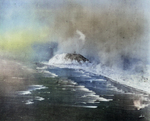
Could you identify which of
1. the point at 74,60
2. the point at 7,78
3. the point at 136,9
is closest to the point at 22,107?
the point at 7,78

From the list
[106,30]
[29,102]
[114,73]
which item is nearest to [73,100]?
[29,102]

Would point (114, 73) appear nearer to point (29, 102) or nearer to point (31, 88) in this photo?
point (31, 88)

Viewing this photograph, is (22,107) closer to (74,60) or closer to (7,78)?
(7,78)

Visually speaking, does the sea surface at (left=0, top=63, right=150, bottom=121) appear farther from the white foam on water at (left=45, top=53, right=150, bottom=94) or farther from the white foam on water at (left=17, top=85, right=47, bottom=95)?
the white foam on water at (left=45, top=53, right=150, bottom=94)

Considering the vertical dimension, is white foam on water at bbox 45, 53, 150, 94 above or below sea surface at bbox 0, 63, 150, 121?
above

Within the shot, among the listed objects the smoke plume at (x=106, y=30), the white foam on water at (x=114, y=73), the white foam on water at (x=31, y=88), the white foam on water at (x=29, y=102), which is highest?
the smoke plume at (x=106, y=30)

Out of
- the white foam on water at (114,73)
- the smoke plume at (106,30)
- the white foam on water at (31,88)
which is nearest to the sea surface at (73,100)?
the white foam on water at (31,88)

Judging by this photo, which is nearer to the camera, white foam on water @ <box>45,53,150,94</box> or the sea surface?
the sea surface

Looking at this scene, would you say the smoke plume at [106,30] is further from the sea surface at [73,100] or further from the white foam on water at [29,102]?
the white foam on water at [29,102]

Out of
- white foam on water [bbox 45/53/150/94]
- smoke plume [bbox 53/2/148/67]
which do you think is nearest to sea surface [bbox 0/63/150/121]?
white foam on water [bbox 45/53/150/94]
